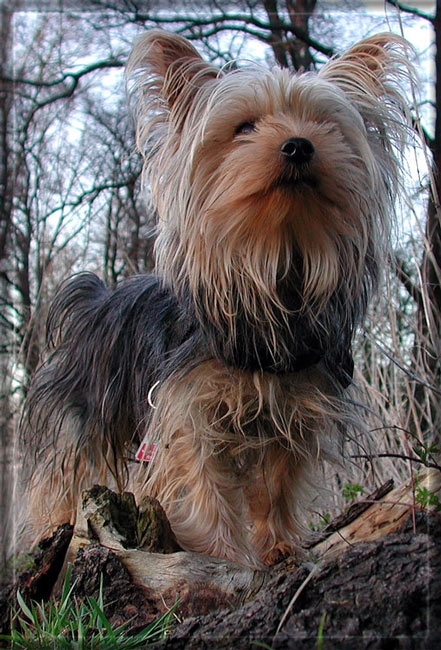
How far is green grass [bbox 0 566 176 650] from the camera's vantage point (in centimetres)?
161

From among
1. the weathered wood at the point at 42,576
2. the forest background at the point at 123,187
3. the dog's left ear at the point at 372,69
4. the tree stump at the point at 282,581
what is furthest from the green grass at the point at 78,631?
the dog's left ear at the point at 372,69

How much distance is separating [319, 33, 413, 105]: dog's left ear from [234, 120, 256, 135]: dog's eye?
48 centimetres

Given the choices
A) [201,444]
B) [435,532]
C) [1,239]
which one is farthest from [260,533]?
[1,239]

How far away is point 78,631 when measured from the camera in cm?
164

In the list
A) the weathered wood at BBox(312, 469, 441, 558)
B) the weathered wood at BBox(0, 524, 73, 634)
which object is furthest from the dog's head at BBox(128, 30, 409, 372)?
the weathered wood at BBox(0, 524, 73, 634)

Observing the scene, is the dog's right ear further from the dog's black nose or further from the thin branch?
the thin branch

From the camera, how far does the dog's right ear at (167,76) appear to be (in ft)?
8.04

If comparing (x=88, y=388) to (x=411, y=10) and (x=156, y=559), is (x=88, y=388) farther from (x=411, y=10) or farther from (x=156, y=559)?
(x=411, y=10)

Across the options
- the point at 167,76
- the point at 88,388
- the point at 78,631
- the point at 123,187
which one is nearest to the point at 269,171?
the point at 167,76

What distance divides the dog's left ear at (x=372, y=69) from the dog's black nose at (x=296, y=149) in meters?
0.59

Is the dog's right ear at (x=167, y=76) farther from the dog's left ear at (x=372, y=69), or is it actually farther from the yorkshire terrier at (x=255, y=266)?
the dog's left ear at (x=372, y=69)

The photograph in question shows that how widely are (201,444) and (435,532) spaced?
109cm

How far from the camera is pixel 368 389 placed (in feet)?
13.1

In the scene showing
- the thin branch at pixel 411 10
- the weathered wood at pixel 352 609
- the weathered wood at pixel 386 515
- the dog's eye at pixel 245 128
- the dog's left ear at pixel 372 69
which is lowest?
the weathered wood at pixel 352 609
